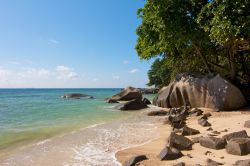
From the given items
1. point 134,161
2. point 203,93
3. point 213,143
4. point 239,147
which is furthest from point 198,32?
point 134,161

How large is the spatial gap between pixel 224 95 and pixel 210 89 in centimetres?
114

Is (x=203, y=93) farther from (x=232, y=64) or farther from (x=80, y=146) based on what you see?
(x=80, y=146)

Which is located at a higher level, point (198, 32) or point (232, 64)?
point (198, 32)

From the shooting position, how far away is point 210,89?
54.7 feet

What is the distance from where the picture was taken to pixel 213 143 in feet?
24.6

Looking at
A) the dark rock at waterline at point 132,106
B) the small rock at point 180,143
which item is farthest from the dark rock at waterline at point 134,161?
the dark rock at waterline at point 132,106

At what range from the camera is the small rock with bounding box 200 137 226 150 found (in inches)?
290

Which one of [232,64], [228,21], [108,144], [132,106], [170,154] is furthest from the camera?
[132,106]

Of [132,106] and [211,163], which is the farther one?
[132,106]

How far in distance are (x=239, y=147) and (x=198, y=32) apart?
1096 cm

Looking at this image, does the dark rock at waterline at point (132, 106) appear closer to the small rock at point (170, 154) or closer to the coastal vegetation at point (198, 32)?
the coastal vegetation at point (198, 32)

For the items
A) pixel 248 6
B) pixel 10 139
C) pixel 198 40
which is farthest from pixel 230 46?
pixel 10 139

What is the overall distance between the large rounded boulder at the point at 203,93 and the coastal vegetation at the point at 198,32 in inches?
75.4

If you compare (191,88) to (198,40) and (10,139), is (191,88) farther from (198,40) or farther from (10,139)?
(10,139)
